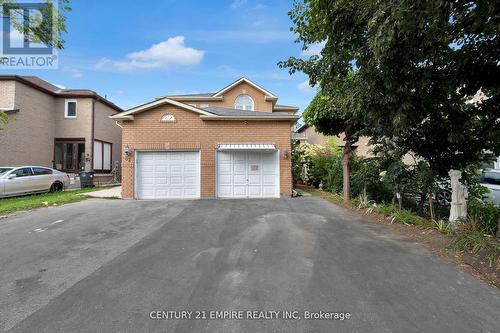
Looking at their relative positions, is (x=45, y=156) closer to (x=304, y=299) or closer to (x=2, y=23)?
(x=2, y=23)

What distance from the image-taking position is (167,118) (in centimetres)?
1255

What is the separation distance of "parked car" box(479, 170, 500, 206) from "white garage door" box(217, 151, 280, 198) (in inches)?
303

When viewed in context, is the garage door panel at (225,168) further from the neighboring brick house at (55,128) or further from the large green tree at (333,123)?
the neighboring brick house at (55,128)

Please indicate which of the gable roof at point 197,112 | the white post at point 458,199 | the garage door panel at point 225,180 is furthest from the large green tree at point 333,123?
the garage door panel at point 225,180

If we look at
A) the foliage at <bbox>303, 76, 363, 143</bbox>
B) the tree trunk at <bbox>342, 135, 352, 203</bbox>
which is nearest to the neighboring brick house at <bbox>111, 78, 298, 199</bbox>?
the foliage at <bbox>303, 76, 363, 143</bbox>

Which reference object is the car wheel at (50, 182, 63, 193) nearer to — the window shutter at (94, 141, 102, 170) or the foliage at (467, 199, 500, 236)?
the window shutter at (94, 141, 102, 170)

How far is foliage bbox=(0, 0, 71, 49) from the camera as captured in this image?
1102cm

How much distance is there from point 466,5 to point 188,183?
35.6 feet

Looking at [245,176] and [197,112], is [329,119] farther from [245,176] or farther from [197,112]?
[197,112]

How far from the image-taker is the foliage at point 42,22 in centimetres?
1102

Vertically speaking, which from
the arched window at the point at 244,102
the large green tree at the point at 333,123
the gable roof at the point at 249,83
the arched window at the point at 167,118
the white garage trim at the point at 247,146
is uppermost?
the gable roof at the point at 249,83

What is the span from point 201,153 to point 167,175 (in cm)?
187

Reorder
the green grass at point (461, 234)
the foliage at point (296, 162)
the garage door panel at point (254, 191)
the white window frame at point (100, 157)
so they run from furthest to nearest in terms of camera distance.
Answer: the white window frame at point (100, 157) < the foliage at point (296, 162) < the garage door panel at point (254, 191) < the green grass at point (461, 234)

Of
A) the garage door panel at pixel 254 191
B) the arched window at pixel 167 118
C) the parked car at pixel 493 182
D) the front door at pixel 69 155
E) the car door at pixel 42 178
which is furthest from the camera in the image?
the front door at pixel 69 155
